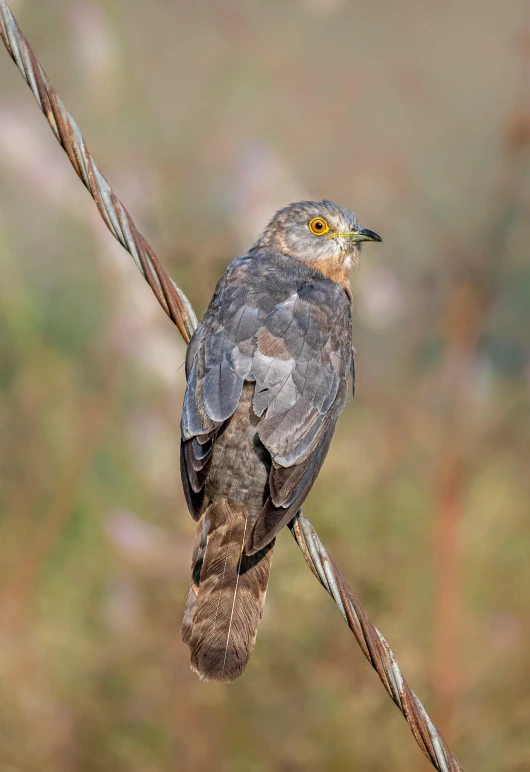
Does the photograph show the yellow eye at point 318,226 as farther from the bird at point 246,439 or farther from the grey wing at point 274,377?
the bird at point 246,439

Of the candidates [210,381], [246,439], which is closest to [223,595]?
[246,439]

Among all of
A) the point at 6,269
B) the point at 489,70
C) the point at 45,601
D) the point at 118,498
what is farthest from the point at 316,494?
the point at 489,70

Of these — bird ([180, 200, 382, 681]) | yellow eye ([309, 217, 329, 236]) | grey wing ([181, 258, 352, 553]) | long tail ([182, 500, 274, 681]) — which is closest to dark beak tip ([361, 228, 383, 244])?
yellow eye ([309, 217, 329, 236])

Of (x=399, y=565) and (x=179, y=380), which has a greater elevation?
(x=179, y=380)

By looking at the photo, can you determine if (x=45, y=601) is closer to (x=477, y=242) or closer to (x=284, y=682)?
(x=284, y=682)

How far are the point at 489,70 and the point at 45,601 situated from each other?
6.02 m

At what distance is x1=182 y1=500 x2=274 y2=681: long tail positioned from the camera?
3.98 m

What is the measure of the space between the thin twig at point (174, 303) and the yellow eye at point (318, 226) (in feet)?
6.41

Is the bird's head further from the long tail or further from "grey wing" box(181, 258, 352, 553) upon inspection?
the long tail

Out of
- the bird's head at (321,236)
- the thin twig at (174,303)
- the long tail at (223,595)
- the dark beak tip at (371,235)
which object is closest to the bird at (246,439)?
the long tail at (223,595)

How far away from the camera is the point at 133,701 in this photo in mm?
6281

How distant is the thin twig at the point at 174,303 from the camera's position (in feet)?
9.90

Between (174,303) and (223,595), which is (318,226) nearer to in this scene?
(174,303)

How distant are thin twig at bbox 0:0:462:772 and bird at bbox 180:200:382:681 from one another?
480 mm
